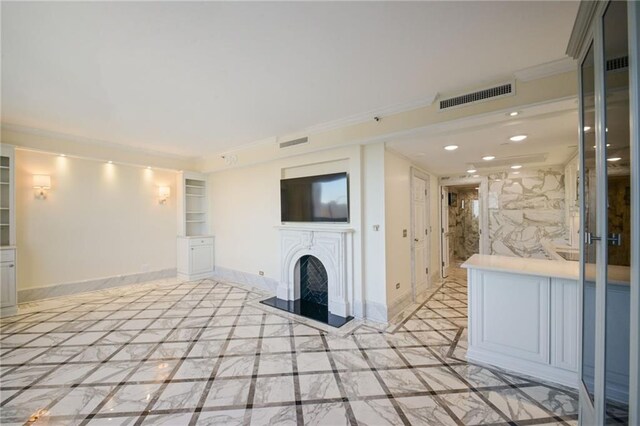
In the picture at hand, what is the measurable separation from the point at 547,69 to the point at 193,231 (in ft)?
20.7

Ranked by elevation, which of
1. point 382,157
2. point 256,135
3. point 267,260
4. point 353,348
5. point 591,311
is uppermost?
point 256,135

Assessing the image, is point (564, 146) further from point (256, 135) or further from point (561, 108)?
point (256, 135)

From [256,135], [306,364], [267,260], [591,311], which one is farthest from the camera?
[267,260]

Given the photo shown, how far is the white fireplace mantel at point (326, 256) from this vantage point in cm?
350

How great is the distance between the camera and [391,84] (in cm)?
250

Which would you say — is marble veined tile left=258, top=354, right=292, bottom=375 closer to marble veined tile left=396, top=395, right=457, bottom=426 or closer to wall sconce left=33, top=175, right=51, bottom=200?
marble veined tile left=396, top=395, right=457, bottom=426

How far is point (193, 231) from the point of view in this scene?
5848mm

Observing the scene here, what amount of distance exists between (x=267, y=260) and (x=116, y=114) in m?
3.05

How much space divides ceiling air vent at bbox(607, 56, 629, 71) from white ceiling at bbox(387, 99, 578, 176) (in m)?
1.12

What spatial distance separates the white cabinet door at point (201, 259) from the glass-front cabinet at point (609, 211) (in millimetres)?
5711

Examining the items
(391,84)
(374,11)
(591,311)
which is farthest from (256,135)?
(591,311)

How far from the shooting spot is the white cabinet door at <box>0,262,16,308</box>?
11.1 ft

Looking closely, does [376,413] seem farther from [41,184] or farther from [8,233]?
[41,184]

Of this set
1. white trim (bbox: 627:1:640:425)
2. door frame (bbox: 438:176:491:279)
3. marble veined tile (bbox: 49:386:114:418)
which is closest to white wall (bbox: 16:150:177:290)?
marble veined tile (bbox: 49:386:114:418)
